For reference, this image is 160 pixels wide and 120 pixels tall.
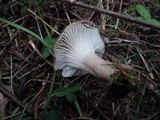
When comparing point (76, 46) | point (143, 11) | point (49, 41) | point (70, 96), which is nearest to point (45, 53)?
point (49, 41)

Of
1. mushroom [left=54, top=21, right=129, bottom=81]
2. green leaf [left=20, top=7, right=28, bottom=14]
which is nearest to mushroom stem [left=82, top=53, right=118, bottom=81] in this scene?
mushroom [left=54, top=21, right=129, bottom=81]

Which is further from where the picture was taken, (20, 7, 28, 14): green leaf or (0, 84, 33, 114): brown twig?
(20, 7, 28, 14): green leaf

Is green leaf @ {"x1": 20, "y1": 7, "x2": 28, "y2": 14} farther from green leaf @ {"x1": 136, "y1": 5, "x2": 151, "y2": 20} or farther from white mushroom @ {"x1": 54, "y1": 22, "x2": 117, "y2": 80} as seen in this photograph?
green leaf @ {"x1": 136, "y1": 5, "x2": 151, "y2": 20}

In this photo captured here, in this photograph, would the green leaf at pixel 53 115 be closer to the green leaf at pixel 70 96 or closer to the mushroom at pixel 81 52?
the green leaf at pixel 70 96

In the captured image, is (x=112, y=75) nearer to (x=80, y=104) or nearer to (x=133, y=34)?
(x=80, y=104)

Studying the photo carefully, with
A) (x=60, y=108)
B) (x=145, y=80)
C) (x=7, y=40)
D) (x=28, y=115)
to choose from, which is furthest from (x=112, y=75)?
(x=7, y=40)

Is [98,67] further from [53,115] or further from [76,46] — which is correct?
[53,115]

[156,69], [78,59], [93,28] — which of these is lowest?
[156,69]
